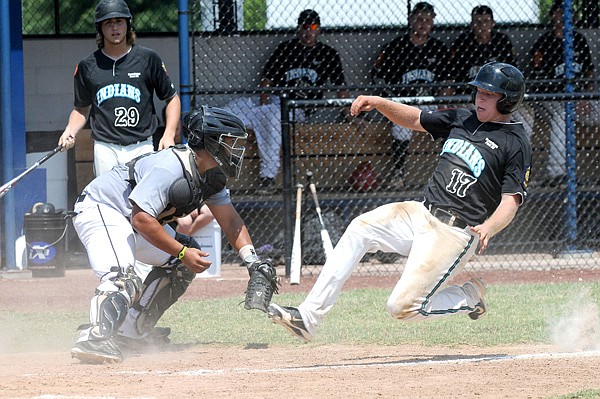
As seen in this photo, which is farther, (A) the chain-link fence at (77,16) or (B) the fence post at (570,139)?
(A) the chain-link fence at (77,16)

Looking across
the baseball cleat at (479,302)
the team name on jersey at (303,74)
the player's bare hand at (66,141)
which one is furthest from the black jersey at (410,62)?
the baseball cleat at (479,302)

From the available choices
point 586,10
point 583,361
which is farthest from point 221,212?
point 586,10

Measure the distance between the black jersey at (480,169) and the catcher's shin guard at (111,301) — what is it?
1737 mm

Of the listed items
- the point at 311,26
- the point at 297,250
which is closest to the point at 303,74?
the point at 311,26

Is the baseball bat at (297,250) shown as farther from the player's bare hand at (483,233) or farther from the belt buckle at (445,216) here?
the player's bare hand at (483,233)

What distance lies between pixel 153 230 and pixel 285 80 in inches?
225

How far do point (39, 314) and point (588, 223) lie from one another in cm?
616

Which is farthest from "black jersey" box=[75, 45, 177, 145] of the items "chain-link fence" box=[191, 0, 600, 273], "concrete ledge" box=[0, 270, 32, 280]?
"concrete ledge" box=[0, 270, 32, 280]

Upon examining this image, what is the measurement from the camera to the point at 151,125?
7727 millimetres

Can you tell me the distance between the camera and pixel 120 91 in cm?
761

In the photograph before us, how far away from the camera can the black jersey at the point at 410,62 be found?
10691 millimetres

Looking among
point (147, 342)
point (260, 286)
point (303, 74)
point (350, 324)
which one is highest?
point (303, 74)

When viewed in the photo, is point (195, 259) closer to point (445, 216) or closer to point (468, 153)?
point (445, 216)

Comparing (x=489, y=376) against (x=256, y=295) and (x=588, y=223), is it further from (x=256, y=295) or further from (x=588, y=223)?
(x=588, y=223)
